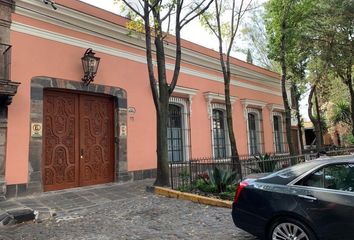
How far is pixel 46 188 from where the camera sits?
28.7 ft

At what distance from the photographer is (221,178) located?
810cm

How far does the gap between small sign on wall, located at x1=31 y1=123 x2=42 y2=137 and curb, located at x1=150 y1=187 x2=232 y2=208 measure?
3236 millimetres

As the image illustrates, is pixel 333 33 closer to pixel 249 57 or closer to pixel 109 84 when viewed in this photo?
pixel 109 84

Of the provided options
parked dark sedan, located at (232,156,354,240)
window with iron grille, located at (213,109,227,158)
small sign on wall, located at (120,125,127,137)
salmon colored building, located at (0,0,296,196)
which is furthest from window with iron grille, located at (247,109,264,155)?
parked dark sedan, located at (232,156,354,240)

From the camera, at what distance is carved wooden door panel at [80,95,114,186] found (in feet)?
31.9

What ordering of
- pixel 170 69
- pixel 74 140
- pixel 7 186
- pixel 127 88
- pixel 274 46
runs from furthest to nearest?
pixel 274 46, pixel 170 69, pixel 127 88, pixel 74 140, pixel 7 186

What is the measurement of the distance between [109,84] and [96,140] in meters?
1.78

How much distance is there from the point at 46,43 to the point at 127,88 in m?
2.85

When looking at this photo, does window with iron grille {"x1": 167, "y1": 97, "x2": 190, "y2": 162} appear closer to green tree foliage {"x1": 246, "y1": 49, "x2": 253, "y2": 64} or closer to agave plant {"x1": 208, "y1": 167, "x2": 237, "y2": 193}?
agave plant {"x1": 208, "y1": 167, "x2": 237, "y2": 193}

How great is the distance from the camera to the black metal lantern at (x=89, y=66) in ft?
31.2

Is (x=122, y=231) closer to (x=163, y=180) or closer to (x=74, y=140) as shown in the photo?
(x=163, y=180)

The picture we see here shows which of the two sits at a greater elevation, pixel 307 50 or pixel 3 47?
pixel 307 50

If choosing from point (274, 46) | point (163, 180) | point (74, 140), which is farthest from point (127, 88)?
point (274, 46)

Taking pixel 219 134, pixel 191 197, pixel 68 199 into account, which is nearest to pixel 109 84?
pixel 68 199
